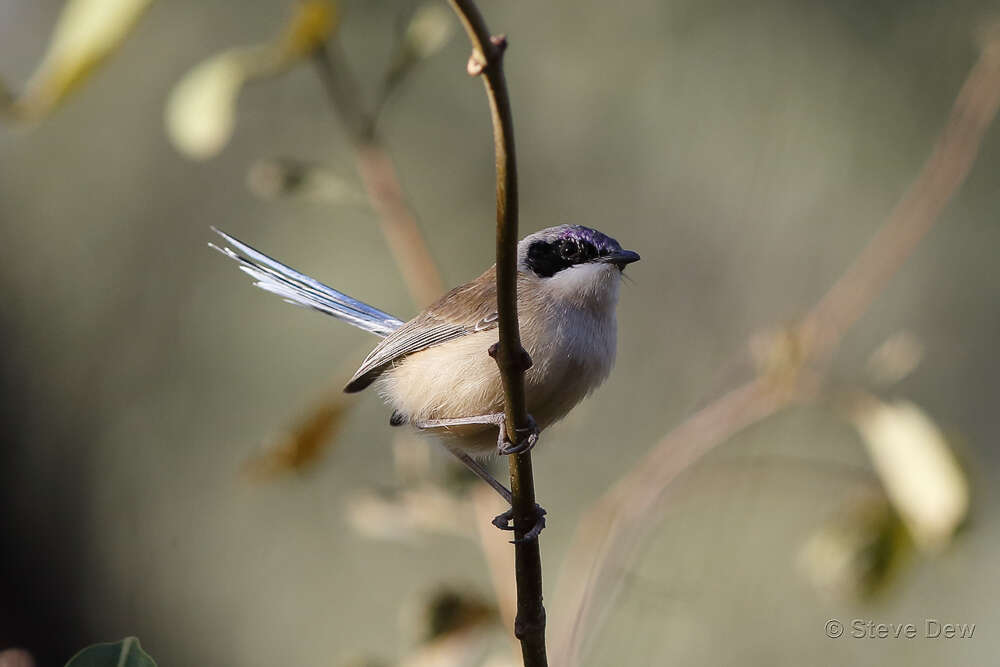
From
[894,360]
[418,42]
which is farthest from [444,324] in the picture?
[894,360]

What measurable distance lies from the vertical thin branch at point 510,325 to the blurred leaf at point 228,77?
1.01 meters

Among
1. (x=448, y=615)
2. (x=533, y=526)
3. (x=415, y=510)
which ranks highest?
(x=415, y=510)

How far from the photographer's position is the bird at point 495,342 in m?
2.61

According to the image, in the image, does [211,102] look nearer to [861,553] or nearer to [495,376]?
[495,376]

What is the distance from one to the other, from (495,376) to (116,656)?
1.42 metres

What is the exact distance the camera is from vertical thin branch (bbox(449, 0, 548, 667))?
1226 millimetres

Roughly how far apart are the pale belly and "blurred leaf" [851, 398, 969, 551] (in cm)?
70

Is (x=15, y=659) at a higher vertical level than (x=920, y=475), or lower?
lower

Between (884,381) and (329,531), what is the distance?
161 inches

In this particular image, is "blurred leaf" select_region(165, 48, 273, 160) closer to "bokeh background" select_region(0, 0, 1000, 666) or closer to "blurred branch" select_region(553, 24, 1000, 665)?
"blurred branch" select_region(553, 24, 1000, 665)

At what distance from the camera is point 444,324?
2957 mm

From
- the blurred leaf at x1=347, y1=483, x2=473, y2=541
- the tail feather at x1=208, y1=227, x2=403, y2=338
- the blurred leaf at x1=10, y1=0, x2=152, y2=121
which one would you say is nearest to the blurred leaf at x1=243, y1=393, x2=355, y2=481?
the blurred leaf at x1=347, y1=483, x2=473, y2=541

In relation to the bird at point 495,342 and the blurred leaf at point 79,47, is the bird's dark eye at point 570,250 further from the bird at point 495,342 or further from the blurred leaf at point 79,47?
the blurred leaf at point 79,47

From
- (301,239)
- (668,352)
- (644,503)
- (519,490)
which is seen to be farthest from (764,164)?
(519,490)
